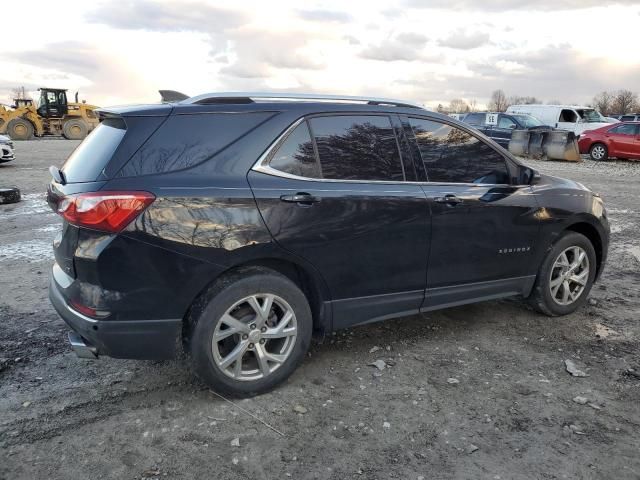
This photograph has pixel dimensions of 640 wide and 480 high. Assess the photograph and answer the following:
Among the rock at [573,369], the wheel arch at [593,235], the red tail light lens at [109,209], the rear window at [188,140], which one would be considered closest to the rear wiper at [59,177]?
the red tail light lens at [109,209]

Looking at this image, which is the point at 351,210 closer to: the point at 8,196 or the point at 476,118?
the point at 8,196

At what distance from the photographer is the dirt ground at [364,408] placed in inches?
110

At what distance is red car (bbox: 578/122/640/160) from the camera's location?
20391 mm

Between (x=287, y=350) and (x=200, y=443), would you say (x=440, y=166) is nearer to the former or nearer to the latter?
(x=287, y=350)

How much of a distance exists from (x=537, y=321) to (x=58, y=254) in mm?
3788

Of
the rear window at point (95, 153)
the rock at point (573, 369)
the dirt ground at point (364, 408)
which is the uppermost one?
the rear window at point (95, 153)

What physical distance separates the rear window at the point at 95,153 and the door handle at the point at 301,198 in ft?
3.29

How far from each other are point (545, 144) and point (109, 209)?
20971 millimetres

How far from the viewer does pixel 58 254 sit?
128 inches

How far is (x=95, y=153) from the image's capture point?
10.5ft

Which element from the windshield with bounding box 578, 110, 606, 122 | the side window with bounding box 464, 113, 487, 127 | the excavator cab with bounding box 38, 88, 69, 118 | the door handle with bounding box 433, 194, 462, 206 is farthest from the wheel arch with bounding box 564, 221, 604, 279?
the excavator cab with bounding box 38, 88, 69, 118

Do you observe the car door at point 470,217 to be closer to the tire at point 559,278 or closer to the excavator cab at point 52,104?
the tire at point 559,278

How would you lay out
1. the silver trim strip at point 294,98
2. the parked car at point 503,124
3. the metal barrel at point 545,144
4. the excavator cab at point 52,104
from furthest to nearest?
the excavator cab at point 52,104 → the parked car at point 503,124 → the metal barrel at point 545,144 → the silver trim strip at point 294,98

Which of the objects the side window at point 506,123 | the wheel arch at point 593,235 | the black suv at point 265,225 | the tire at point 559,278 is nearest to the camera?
the black suv at point 265,225
